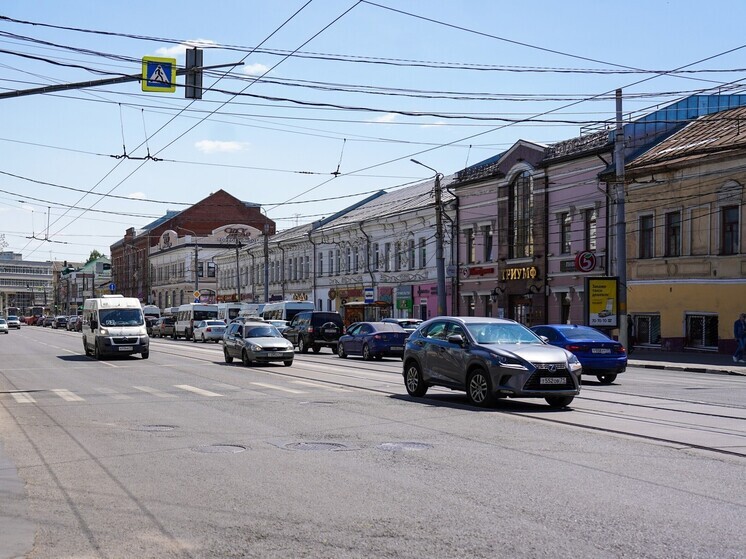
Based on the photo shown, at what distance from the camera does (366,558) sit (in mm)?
6305

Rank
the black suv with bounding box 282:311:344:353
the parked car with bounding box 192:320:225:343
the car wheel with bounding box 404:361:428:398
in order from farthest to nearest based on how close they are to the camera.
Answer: the parked car with bounding box 192:320:225:343 → the black suv with bounding box 282:311:344:353 → the car wheel with bounding box 404:361:428:398

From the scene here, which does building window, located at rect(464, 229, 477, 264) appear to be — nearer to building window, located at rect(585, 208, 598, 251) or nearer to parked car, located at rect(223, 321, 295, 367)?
building window, located at rect(585, 208, 598, 251)

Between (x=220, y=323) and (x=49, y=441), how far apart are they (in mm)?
48955

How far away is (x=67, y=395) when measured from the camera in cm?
1945

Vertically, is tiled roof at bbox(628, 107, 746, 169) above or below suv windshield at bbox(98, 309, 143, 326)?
above

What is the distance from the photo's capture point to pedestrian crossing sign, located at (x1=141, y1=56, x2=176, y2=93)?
17891mm

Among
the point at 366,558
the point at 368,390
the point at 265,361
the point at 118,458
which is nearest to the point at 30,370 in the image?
the point at 265,361

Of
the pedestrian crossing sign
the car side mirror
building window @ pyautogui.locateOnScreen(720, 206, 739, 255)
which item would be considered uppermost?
the pedestrian crossing sign

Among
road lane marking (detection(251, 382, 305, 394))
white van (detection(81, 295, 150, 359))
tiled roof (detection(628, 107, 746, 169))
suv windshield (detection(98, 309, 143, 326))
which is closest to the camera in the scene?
road lane marking (detection(251, 382, 305, 394))

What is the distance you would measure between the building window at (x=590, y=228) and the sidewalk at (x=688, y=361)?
551 centimetres

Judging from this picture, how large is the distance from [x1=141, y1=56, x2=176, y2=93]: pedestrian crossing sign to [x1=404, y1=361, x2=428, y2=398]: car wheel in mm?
7020

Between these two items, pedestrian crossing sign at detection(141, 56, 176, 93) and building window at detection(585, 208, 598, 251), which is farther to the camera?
building window at detection(585, 208, 598, 251)

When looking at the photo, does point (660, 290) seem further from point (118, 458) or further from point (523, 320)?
point (118, 458)

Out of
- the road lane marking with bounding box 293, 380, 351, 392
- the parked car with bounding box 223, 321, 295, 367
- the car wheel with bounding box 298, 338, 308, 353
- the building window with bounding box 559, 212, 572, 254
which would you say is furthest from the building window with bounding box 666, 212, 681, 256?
the road lane marking with bounding box 293, 380, 351, 392
